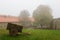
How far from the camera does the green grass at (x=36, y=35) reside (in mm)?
4281

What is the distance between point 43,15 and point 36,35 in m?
0.82

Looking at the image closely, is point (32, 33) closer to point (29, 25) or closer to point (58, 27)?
point (29, 25)

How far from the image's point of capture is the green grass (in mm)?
4281

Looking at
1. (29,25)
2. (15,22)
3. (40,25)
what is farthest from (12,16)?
(40,25)

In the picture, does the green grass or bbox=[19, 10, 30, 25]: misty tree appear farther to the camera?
bbox=[19, 10, 30, 25]: misty tree

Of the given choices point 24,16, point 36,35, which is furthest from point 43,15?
point 36,35

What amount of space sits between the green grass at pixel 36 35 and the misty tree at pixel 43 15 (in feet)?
0.87

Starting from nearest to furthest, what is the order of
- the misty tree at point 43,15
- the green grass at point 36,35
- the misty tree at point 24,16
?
the green grass at point 36,35 → the misty tree at point 24,16 → the misty tree at point 43,15

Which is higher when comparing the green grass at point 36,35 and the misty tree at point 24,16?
the misty tree at point 24,16

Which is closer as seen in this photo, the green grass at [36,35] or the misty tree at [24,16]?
the green grass at [36,35]

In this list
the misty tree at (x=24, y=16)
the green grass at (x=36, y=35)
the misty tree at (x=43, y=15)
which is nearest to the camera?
the green grass at (x=36, y=35)

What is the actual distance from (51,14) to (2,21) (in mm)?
1491

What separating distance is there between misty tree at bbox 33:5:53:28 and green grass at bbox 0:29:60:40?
265 millimetres

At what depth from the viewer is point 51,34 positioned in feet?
15.4
